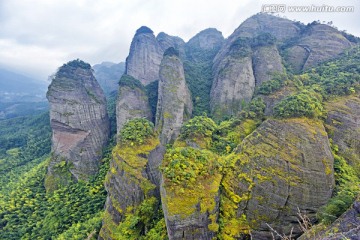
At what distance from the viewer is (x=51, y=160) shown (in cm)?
3534

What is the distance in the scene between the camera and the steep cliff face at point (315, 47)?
141 ft

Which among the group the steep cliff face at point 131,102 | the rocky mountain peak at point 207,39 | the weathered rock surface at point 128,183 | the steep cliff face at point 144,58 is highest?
the rocky mountain peak at point 207,39

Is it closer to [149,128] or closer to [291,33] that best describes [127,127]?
[149,128]

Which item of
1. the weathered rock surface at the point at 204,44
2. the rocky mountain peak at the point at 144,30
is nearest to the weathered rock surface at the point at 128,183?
the rocky mountain peak at the point at 144,30

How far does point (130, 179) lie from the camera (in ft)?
77.1

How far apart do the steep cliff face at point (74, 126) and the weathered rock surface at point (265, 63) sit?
25.3m

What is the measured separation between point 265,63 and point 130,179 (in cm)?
3086

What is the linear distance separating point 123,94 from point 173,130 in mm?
10040

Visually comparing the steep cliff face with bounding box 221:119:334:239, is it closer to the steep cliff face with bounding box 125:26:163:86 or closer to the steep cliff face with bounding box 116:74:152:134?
the steep cliff face with bounding box 116:74:152:134

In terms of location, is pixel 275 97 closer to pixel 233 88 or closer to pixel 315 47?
pixel 233 88

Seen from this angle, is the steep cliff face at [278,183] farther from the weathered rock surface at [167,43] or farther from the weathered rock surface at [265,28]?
the weathered rock surface at [167,43]

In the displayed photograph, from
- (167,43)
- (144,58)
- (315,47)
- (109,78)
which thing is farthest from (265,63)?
(109,78)

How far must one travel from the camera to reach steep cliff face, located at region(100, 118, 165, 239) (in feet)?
75.3

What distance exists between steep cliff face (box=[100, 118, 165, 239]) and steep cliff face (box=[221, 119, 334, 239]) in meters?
7.10
